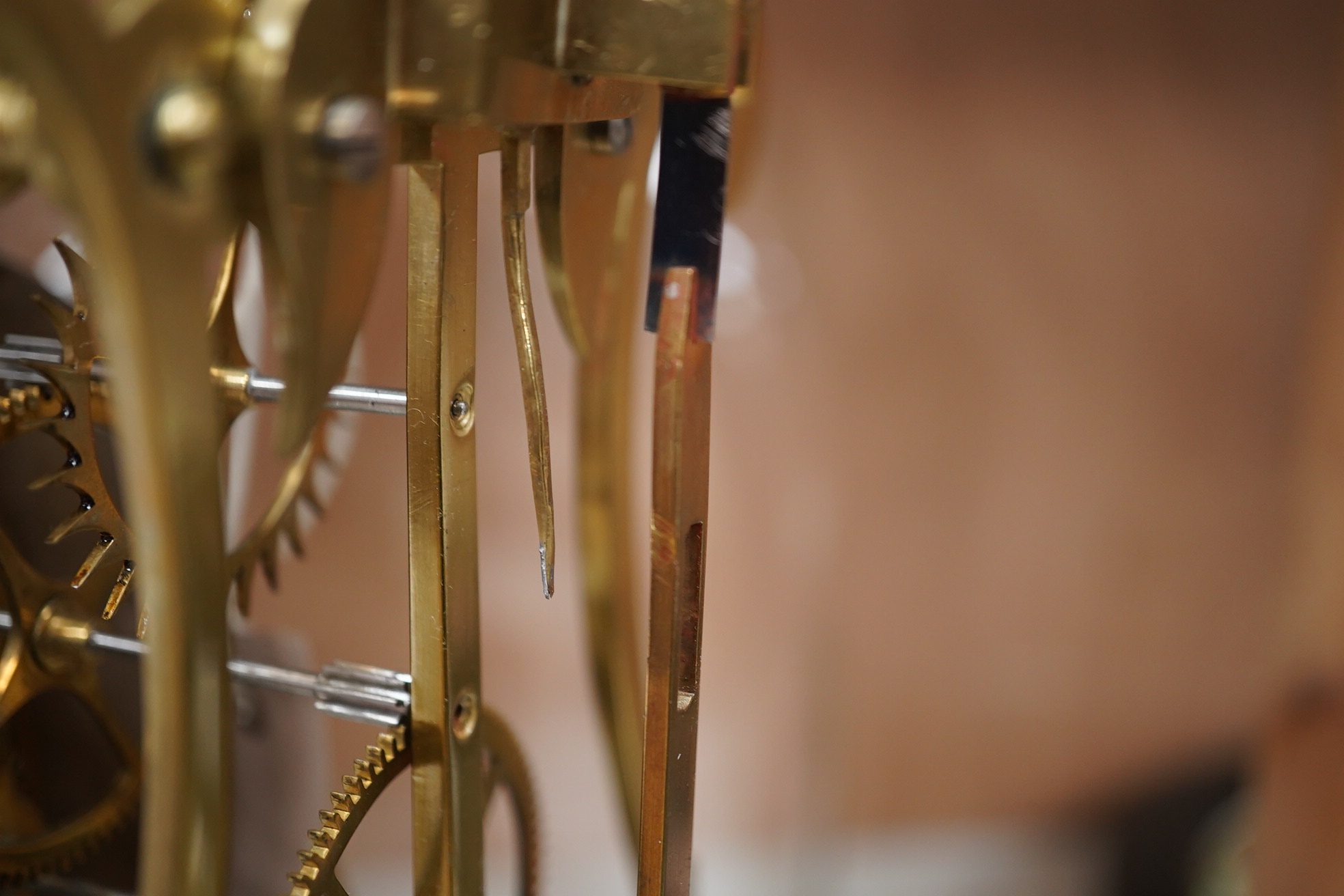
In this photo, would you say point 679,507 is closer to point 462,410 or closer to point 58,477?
point 462,410

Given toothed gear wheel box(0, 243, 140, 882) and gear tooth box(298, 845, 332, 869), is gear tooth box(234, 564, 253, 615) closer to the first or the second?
toothed gear wheel box(0, 243, 140, 882)

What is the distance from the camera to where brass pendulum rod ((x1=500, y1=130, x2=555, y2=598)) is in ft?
1.15

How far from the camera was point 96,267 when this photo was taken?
0.23 meters

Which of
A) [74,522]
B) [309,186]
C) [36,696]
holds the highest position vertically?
[309,186]

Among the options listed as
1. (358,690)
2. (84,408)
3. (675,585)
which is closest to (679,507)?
(675,585)

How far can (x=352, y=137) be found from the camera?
263 mm

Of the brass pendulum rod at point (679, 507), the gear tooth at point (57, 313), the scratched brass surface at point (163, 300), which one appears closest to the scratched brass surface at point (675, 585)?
the brass pendulum rod at point (679, 507)

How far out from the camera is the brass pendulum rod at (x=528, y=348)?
1.15 feet

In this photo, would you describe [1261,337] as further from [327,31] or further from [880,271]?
[327,31]

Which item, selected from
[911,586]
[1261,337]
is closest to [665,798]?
[911,586]

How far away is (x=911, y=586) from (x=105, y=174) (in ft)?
4.07

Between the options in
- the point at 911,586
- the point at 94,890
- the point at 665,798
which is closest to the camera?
the point at 665,798

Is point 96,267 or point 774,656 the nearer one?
point 96,267

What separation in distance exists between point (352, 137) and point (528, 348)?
0.35 ft
